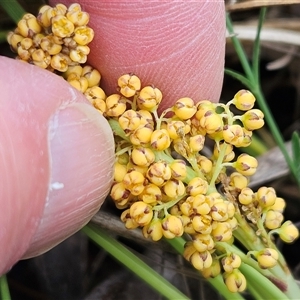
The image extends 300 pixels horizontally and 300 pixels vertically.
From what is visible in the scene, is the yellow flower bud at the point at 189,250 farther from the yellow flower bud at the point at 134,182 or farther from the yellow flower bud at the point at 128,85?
the yellow flower bud at the point at 128,85

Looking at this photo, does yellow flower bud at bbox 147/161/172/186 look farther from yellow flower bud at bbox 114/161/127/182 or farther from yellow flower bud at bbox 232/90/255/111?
yellow flower bud at bbox 232/90/255/111

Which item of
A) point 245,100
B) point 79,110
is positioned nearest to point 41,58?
point 79,110

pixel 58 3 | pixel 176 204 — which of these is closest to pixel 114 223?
pixel 176 204

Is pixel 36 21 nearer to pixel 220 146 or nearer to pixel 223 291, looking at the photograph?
pixel 220 146

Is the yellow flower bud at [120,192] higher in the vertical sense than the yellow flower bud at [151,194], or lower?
lower

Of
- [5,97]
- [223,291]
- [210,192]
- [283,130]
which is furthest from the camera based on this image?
[283,130]

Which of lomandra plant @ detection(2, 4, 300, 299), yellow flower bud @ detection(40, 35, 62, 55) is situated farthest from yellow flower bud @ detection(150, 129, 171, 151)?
yellow flower bud @ detection(40, 35, 62, 55)

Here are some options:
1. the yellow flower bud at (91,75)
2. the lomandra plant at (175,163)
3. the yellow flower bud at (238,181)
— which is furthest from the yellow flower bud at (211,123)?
the yellow flower bud at (91,75)
